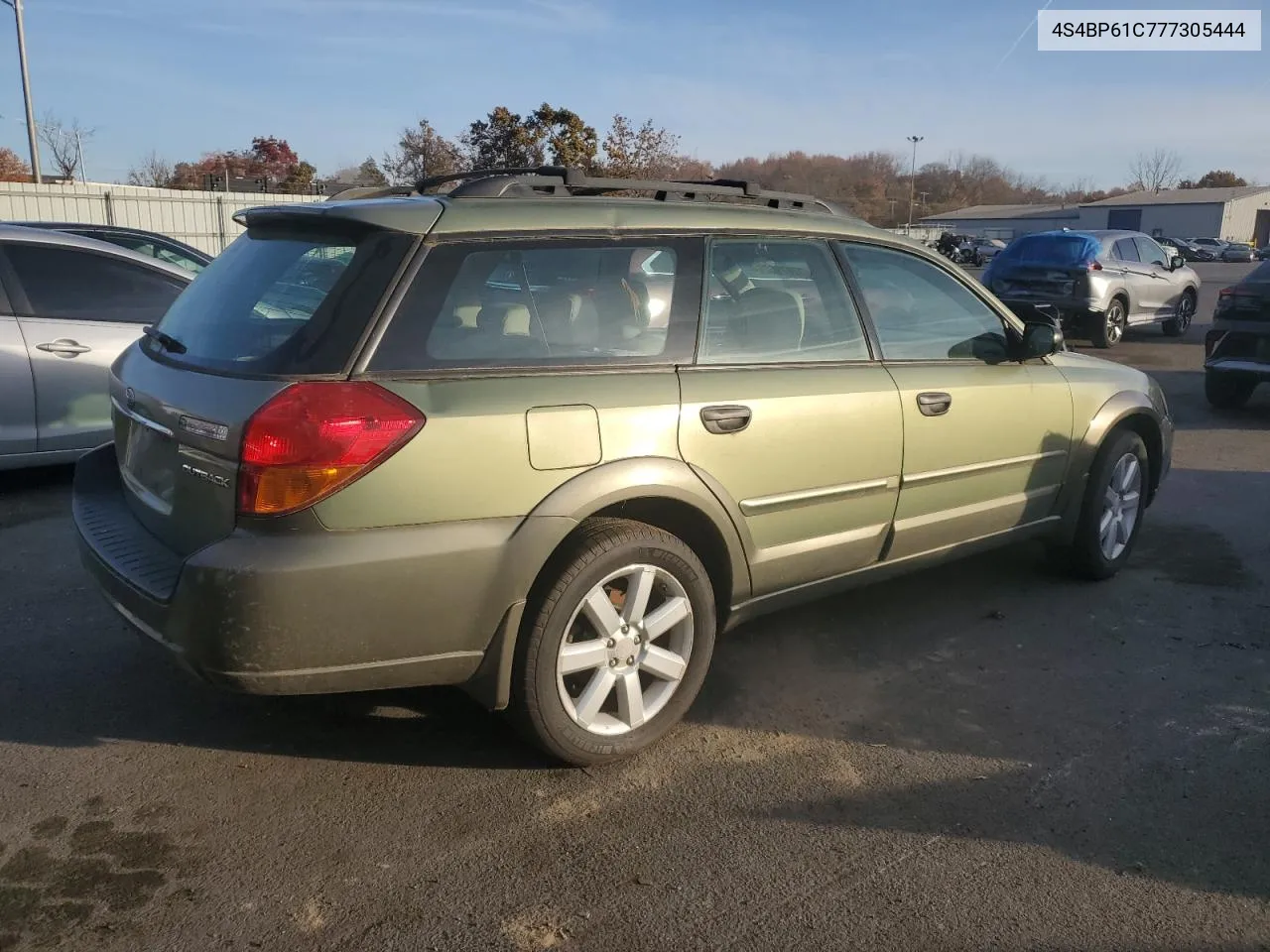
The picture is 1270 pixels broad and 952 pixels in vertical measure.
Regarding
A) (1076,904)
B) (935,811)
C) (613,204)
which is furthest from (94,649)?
(1076,904)

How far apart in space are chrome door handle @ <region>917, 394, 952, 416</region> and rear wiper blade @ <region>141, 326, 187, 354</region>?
2633 millimetres

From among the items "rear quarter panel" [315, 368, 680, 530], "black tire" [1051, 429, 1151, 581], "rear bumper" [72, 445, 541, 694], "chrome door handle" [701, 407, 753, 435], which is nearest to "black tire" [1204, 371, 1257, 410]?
"black tire" [1051, 429, 1151, 581]

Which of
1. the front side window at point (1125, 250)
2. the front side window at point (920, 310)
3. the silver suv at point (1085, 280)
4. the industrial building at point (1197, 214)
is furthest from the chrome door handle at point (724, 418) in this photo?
the industrial building at point (1197, 214)

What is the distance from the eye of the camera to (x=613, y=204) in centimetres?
346

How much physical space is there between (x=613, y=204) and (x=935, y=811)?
7.03 feet

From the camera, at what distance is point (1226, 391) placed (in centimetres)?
1023

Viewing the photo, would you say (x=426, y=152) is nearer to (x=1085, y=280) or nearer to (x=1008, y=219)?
(x=1085, y=280)

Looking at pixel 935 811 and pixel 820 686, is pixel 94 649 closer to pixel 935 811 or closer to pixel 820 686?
pixel 820 686

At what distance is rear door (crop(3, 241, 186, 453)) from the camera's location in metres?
5.97

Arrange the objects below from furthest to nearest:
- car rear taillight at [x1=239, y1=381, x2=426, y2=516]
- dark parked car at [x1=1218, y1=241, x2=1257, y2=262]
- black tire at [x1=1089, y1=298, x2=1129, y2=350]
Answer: dark parked car at [x1=1218, y1=241, x2=1257, y2=262] → black tire at [x1=1089, y1=298, x2=1129, y2=350] → car rear taillight at [x1=239, y1=381, x2=426, y2=516]

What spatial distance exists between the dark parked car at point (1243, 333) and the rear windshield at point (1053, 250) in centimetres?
501

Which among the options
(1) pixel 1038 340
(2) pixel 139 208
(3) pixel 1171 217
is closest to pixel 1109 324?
(1) pixel 1038 340

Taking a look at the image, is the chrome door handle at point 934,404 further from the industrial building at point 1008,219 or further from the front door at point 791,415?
the industrial building at point 1008,219

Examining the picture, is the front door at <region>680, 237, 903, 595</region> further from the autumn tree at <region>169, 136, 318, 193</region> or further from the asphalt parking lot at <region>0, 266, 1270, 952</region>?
the autumn tree at <region>169, 136, 318, 193</region>
